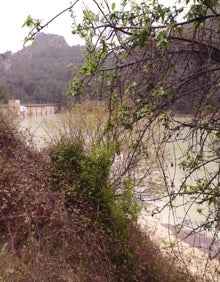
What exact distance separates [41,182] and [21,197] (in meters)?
0.47

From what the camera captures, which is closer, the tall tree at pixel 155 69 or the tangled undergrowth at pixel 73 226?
the tall tree at pixel 155 69

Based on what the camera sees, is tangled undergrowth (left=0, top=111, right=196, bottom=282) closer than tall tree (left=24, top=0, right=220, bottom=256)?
No

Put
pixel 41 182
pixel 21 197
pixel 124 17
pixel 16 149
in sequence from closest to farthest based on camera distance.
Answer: pixel 124 17 → pixel 21 197 → pixel 41 182 → pixel 16 149

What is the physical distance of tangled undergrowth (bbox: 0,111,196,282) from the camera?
3150 mm

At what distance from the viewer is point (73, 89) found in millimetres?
1847

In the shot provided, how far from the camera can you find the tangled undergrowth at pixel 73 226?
3150 millimetres

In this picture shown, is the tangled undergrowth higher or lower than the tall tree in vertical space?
lower

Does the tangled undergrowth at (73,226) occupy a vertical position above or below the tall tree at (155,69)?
below

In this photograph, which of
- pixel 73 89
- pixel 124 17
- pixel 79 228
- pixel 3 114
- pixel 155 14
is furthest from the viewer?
pixel 3 114

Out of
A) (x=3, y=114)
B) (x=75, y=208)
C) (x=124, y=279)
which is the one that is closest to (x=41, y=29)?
(x=75, y=208)

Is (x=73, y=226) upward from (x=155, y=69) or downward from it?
downward

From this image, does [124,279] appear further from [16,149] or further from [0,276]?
[16,149]

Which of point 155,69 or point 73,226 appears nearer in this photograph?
point 155,69

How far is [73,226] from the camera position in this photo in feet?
11.3
